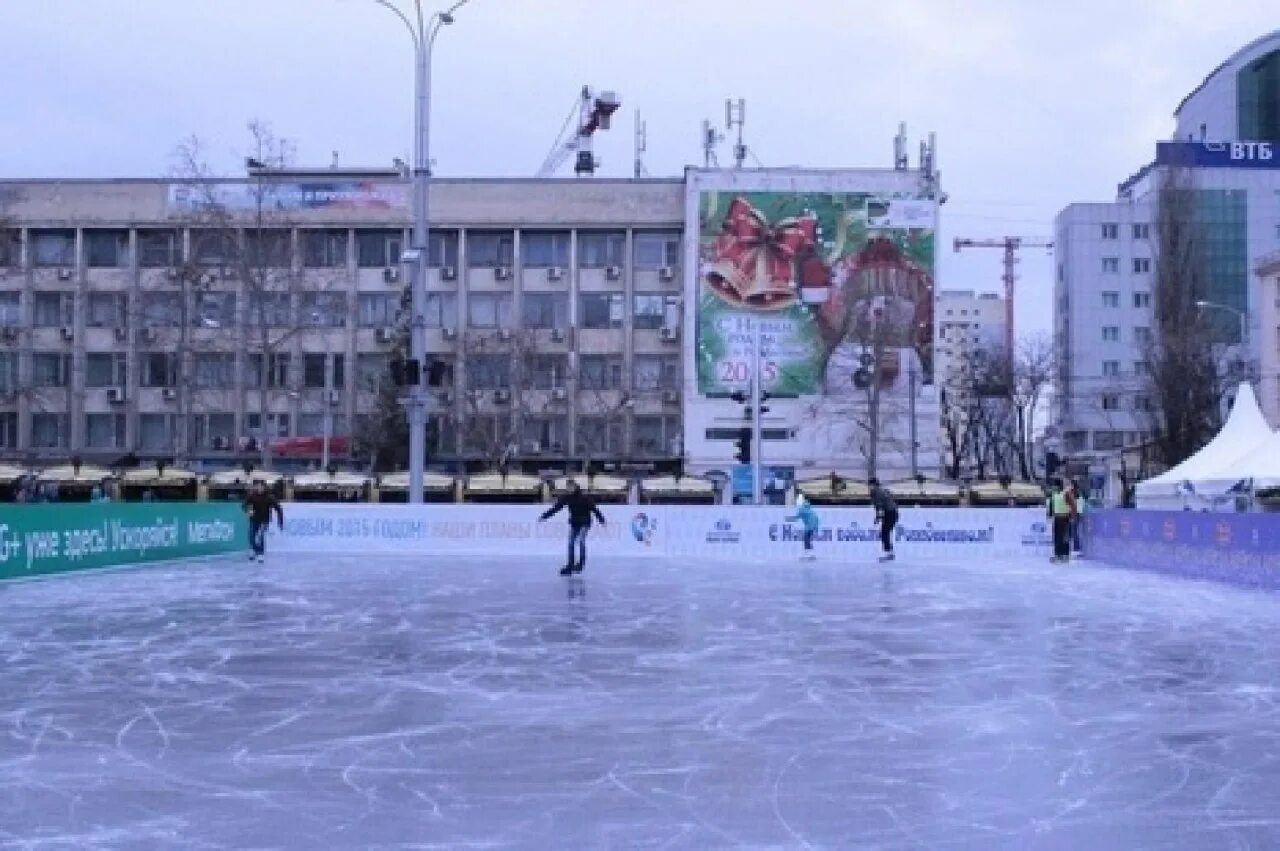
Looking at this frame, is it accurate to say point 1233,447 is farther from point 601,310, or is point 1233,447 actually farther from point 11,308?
point 11,308

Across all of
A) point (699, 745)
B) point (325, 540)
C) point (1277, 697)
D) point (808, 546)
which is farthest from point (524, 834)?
point (325, 540)

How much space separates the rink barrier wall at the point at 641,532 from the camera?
122ft

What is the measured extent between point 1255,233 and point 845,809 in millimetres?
95845

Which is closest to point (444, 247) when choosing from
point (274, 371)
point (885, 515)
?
point (274, 371)

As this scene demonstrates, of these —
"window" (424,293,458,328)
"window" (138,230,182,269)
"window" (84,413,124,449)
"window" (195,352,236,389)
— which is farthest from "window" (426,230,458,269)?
"window" (84,413,124,449)

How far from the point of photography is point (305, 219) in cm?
7688

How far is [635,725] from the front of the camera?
11.1 m

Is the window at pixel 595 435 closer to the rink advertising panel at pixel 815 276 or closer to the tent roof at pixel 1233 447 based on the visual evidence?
the rink advertising panel at pixel 815 276

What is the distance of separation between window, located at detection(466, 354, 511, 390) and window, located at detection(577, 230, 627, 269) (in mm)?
7341

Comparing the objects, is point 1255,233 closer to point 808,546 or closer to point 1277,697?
point 808,546

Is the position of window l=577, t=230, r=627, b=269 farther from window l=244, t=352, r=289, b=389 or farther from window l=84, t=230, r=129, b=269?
window l=84, t=230, r=129, b=269

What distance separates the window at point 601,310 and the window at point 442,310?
6359 mm

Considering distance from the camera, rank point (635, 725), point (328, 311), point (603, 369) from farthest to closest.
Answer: point (603, 369)
point (328, 311)
point (635, 725)

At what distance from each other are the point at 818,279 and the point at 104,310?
35766mm
